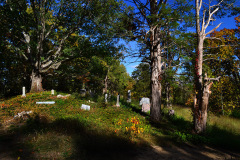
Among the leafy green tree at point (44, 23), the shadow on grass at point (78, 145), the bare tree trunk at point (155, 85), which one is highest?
the leafy green tree at point (44, 23)

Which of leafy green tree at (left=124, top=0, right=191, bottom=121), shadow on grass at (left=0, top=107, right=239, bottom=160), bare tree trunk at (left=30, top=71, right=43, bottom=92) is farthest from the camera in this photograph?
bare tree trunk at (left=30, top=71, right=43, bottom=92)

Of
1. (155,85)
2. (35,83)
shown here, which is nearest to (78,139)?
(155,85)

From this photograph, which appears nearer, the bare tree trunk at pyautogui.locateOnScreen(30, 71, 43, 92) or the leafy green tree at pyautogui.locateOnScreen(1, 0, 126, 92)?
the leafy green tree at pyautogui.locateOnScreen(1, 0, 126, 92)

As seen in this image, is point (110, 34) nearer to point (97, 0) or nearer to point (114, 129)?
point (114, 129)

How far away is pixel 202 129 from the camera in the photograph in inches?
313

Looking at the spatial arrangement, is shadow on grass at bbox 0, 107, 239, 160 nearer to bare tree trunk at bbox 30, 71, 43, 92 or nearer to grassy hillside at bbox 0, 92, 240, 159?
grassy hillside at bbox 0, 92, 240, 159

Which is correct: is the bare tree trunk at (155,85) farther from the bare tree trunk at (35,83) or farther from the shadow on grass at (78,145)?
the bare tree trunk at (35,83)

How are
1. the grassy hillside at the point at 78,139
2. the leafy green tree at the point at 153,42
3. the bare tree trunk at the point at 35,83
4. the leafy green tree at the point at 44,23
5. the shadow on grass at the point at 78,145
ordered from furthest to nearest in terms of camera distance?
the bare tree trunk at the point at 35,83 → the leafy green tree at the point at 44,23 → the leafy green tree at the point at 153,42 → the grassy hillside at the point at 78,139 → the shadow on grass at the point at 78,145

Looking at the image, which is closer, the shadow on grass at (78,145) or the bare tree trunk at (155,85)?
the shadow on grass at (78,145)

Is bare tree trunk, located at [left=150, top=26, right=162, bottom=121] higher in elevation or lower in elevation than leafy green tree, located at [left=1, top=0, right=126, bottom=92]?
lower

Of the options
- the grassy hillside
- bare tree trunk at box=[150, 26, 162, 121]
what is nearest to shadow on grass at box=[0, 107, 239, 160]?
the grassy hillside

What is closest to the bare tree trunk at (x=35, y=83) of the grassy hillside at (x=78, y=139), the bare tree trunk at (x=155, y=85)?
the grassy hillside at (x=78, y=139)

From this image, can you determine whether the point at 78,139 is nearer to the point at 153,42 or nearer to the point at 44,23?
the point at 153,42

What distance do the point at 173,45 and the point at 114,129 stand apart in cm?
554
